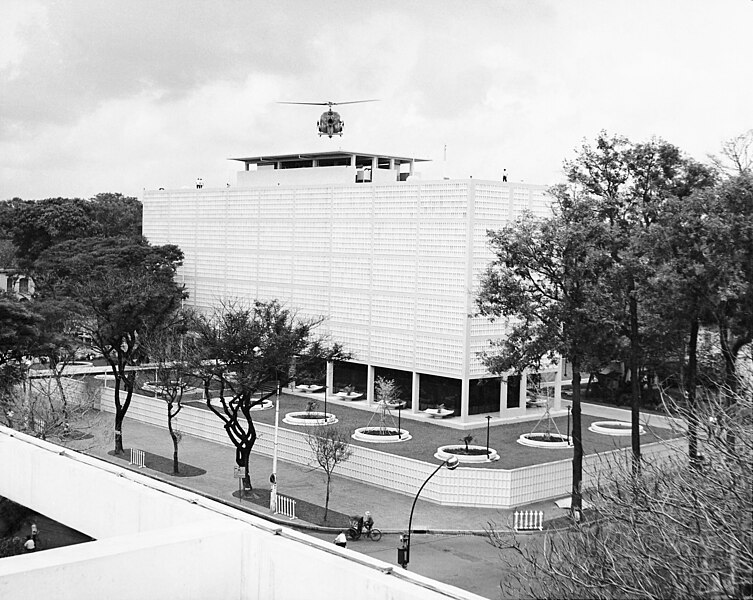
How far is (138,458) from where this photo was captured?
4494cm

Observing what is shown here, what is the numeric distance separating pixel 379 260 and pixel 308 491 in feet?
59.3

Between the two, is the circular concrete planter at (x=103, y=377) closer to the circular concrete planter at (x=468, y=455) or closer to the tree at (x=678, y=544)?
the circular concrete planter at (x=468, y=455)

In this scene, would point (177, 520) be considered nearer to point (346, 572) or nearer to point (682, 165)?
point (346, 572)

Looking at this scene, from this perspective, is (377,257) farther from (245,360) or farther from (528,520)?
(528,520)

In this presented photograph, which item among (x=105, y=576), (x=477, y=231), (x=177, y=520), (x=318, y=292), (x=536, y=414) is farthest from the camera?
(x=318, y=292)

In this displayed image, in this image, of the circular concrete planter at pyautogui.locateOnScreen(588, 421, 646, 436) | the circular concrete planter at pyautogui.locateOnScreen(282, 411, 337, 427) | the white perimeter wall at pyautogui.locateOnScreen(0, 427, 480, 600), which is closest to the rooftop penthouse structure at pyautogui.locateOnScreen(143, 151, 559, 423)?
the circular concrete planter at pyautogui.locateOnScreen(588, 421, 646, 436)

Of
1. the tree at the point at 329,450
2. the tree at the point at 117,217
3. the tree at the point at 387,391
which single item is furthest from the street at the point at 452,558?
the tree at the point at 117,217

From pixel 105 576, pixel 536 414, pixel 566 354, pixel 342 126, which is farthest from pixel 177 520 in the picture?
pixel 342 126

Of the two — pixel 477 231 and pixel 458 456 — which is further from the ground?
pixel 477 231

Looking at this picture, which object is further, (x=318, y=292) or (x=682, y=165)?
(x=318, y=292)

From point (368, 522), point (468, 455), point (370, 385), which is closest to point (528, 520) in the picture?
point (368, 522)

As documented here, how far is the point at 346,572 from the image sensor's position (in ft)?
42.3

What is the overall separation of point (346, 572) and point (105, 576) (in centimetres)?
319

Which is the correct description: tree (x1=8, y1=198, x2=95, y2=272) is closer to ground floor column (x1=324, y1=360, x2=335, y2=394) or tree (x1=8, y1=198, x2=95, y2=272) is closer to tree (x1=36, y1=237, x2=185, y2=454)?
tree (x1=36, y1=237, x2=185, y2=454)
